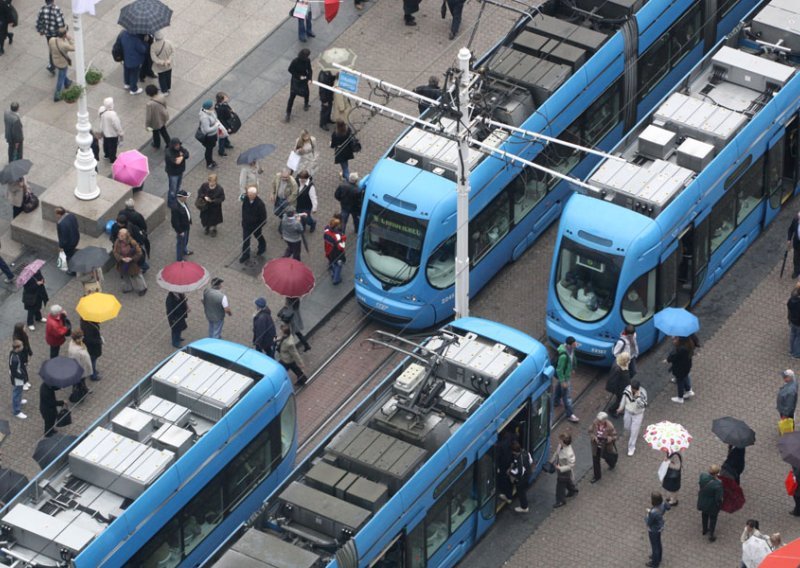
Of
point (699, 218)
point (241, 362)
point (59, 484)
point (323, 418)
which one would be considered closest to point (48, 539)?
point (59, 484)

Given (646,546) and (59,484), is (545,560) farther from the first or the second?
(59,484)

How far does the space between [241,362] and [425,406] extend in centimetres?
322

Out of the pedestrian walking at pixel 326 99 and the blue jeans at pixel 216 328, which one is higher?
the pedestrian walking at pixel 326 99

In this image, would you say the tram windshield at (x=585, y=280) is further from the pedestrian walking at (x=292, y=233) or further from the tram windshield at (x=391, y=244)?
the pedestrian walking at (x=292, y=233)

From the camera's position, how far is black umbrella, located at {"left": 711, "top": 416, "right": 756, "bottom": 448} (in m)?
37.1

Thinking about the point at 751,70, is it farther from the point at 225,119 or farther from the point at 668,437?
the point at 225,119

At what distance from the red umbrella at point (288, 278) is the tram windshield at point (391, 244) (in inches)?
78.3

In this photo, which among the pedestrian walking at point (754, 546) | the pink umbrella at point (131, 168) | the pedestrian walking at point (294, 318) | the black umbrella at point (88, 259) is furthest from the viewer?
the pink umbrella at point (131, 168)

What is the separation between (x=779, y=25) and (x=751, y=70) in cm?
202

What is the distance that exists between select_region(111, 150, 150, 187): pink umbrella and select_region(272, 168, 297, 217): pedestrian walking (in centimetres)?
Answer: 263

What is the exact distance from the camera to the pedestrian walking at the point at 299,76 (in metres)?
46.5

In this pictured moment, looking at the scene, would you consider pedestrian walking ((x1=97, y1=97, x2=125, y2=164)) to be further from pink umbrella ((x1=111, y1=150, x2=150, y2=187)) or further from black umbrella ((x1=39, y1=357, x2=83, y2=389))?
black umbrella ((x1=39, y1=357, x2=83, y2=389))

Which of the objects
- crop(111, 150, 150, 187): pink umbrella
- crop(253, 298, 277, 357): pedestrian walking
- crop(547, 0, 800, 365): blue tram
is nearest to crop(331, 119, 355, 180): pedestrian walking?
crop(111, 150, 150, 187): pink umbrella

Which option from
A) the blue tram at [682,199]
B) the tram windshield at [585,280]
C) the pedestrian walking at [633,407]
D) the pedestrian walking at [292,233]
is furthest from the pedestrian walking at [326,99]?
the pedestrian walking at [633,407]
